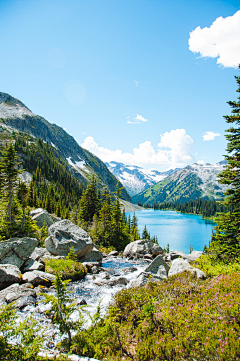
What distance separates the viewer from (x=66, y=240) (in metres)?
20.8

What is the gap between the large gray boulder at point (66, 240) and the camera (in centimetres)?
2008

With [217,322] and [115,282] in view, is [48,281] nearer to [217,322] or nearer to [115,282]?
[115,282]

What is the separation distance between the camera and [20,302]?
33.5 feet

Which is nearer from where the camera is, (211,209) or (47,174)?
(47,174)

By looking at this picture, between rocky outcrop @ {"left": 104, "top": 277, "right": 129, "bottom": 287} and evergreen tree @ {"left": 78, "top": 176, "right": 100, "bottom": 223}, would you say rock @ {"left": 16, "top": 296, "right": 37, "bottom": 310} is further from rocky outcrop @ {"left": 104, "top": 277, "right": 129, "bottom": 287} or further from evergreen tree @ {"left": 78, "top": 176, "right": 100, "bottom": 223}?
evergreen tree @ {"left": 78, "top": 176, "right": 100, "bottom": 223}

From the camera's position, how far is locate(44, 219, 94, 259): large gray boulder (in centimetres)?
2008

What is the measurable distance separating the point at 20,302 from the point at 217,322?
10.6 metres

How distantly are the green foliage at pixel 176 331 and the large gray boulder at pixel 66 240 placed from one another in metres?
13.6

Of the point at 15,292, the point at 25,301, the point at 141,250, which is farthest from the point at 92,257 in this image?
the point at 25,301

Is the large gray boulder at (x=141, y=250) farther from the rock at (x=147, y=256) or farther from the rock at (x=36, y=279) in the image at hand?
the rock at (x=36, y=279)

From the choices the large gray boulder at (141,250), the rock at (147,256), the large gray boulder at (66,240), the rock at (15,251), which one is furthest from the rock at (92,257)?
the rock at (15,251)

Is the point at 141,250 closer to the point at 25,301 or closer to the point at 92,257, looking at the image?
the point at 92,257

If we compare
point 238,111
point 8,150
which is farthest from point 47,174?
point 238,111

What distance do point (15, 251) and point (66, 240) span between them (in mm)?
6361
